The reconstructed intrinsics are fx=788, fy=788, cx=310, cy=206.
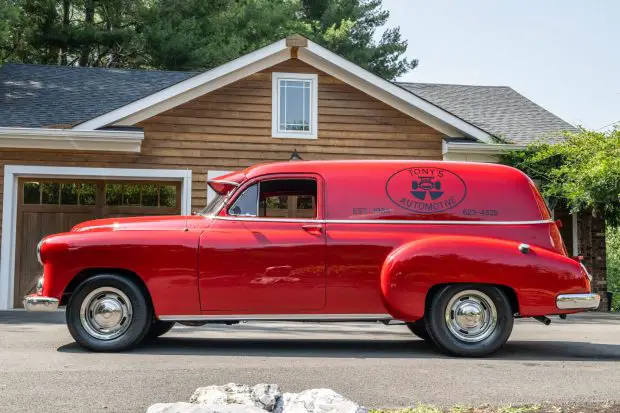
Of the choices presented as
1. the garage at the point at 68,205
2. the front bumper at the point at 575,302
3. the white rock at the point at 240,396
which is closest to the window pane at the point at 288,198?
the front bumper at the point at 575,302

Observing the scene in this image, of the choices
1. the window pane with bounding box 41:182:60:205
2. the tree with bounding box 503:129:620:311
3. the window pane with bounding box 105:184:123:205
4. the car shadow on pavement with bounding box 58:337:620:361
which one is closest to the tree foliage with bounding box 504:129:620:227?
the tree with bounding box 503:129:620:311

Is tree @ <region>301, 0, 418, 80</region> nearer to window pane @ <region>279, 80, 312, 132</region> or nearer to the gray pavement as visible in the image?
window pane @ <region>279, 80, 312, 132</region>

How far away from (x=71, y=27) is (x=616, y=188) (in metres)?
21.5

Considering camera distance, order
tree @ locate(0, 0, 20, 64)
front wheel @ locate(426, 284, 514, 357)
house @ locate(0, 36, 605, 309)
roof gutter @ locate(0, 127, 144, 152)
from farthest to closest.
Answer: tree @ locate(0, 0, 20, 64), house @ locate(0, 36, 605, 309), roof gutter @ locate(0, 127, 144, 152), front wheel @ locate(426, 284, 514, 357)

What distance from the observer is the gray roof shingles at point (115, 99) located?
635 inches

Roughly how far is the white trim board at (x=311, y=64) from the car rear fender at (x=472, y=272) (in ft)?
25.5

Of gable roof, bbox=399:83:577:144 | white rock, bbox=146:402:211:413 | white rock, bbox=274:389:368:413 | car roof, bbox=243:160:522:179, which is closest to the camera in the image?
white rock, bbox=146:402:211:413

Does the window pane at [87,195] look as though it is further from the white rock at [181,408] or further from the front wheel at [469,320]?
the white rock at [181,408]

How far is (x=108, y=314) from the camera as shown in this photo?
780cm

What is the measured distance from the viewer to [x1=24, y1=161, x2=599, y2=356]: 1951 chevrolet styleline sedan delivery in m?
7.79

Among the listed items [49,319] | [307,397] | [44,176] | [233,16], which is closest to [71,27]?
[233,16]

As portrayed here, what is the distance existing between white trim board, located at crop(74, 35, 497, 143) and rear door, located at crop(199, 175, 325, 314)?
730cm

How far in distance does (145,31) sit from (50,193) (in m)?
→ 14.8

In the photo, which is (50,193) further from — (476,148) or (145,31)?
(145,31)
